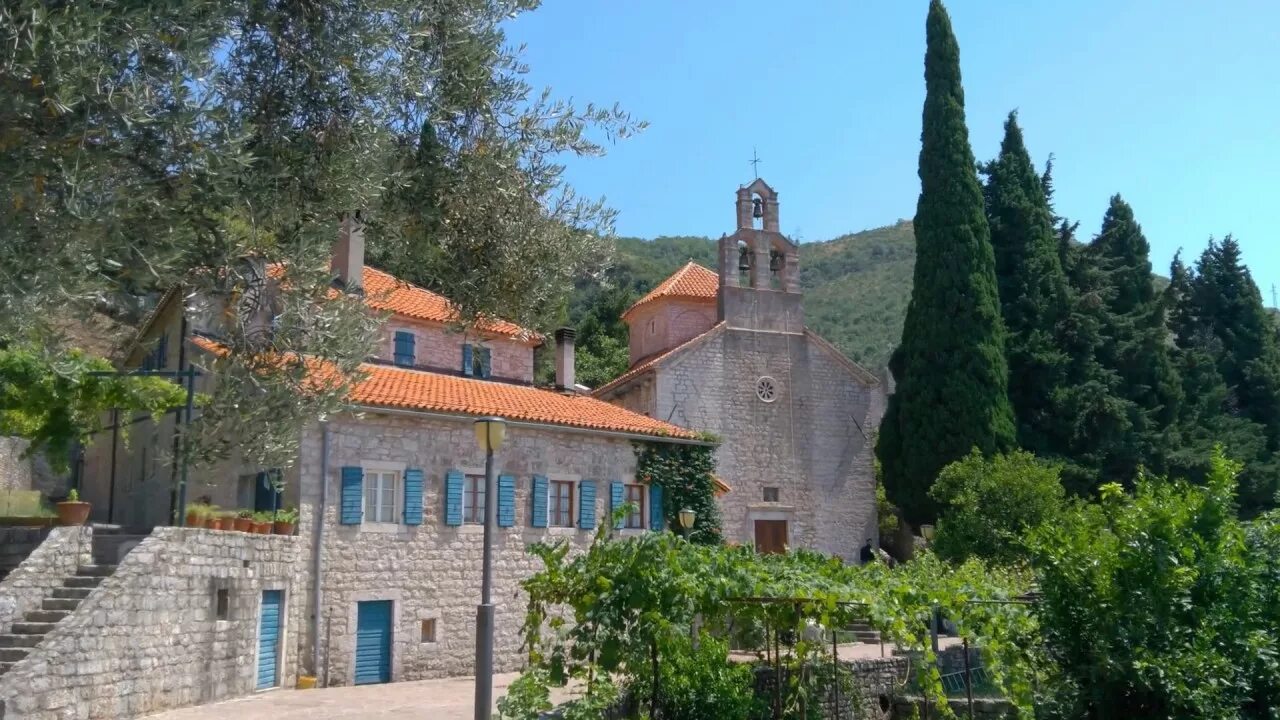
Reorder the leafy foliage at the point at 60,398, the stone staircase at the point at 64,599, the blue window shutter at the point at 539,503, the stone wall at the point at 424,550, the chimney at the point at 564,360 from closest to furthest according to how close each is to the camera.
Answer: the stone staircase at the point at 64,599
the leafy foliage at the point at 60,398
the stone wall at the point at 424,550
the blue window shutter at the point at 539,503
the chimney at the point at 564,360

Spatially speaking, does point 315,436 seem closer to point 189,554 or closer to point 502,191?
point 189,554

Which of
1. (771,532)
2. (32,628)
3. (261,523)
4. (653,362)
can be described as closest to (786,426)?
(771,532)

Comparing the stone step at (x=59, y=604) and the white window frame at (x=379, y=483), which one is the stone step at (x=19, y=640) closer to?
the stone step at (x=59, y=604)

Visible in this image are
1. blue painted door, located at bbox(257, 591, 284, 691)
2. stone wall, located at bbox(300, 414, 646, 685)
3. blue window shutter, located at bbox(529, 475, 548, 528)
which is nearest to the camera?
blue painted door, located at bbox(257, 591, 284, 691)

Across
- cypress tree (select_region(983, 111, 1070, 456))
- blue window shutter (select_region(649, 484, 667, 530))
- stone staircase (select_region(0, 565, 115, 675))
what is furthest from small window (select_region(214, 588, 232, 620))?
cypress tree (select_region(983, 111, 1070, 456))

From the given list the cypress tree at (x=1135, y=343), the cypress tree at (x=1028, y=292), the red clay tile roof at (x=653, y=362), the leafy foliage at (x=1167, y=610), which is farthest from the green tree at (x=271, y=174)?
the cypress tree at (x=1135, y=343)

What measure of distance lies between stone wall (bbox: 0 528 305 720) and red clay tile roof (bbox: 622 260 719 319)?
17.4m

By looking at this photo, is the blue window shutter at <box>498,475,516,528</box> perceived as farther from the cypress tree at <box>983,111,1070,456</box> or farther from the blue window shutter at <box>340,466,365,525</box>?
the cypress tree at <box>983,111,1070,456</box>

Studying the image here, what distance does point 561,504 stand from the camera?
69.0 feet

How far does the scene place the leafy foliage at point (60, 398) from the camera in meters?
16.1

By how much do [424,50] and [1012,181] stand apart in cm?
2853

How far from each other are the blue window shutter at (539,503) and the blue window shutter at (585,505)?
941 millimetres

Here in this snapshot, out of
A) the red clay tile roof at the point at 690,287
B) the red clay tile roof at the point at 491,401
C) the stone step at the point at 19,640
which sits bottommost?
the stone step at the point at 19,640

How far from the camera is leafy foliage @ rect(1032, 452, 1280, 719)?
8.34 metres
